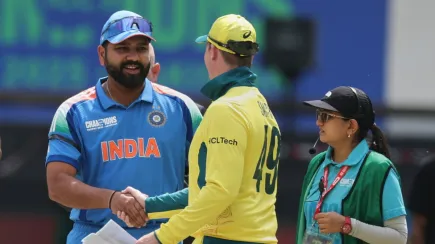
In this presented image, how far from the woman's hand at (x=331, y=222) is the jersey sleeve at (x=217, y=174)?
457mm

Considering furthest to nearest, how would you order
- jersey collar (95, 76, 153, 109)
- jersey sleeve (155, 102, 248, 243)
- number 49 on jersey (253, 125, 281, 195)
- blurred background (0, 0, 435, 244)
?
blurred background (0, 0, 435, 244) → jersey collar (95, 76, 153, 109) → number 49 on jersey (253, 125, 281, 195) → jersey sleeve (155, 102, 248, 243)

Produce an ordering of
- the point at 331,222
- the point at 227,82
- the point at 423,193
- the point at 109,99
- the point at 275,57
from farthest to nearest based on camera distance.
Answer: the point at 275,57
the point at 423,193
the point at 109,99
the point at 331,222
the point at 227,82

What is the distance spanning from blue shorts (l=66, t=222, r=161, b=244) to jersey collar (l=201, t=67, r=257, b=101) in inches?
30.1

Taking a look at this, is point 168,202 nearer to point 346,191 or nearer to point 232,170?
point 232,170

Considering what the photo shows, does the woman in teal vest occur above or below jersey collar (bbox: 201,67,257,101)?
below

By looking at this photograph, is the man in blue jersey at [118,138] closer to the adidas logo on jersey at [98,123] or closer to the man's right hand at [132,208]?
the adidas logo on jersey at [98,123]

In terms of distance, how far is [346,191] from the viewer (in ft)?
13.8

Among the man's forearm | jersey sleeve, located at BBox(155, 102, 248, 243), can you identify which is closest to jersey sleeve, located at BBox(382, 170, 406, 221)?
jersey sleeve, located at BBox(155, 102, 248, 243)

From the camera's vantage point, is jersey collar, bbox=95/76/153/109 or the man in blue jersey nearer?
the man in blue jersey

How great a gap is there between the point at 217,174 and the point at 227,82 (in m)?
0.37

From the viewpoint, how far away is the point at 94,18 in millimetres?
11258

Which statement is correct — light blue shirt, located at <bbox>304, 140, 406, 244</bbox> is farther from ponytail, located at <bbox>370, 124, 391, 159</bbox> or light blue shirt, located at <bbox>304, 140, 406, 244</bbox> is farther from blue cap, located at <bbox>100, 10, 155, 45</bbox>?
blue cap, located at <bbox>100, 10, 155, 45</bbox>

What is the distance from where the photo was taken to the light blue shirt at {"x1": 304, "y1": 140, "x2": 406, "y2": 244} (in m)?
4.14

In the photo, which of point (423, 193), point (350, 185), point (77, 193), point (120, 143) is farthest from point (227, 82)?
point (423, 193)
